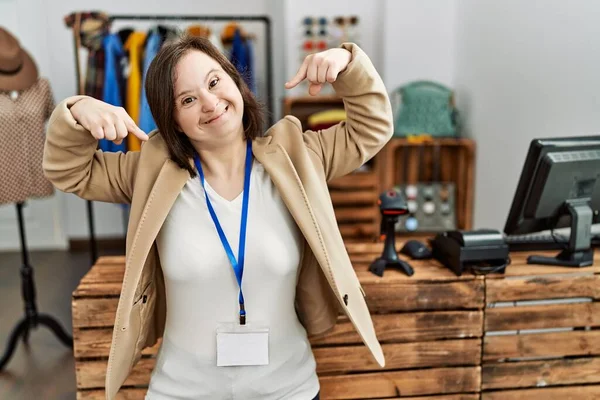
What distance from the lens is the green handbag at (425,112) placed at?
3609mm

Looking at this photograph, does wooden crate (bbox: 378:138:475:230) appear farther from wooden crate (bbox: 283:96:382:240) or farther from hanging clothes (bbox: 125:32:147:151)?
hanging clothes (bbox: 125:32:147:151)

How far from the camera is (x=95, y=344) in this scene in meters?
1.72

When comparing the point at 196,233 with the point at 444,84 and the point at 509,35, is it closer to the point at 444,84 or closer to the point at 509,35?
the point at 509,35

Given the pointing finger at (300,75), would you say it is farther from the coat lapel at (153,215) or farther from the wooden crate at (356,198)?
the wooden crate at (356,198)

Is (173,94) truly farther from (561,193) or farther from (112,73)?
(112,73)

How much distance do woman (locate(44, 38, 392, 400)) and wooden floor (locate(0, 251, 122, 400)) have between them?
4.90 feet

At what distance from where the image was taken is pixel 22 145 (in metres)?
2.79

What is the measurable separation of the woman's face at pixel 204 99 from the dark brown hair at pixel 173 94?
16 mm

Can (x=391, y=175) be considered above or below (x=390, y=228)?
below

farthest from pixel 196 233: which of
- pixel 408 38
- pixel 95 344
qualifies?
pixel 408 38

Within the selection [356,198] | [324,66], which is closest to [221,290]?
[324,66]

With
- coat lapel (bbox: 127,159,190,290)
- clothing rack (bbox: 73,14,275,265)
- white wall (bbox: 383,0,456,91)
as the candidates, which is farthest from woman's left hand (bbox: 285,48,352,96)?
white wall (bbox: 383,0,456,91)

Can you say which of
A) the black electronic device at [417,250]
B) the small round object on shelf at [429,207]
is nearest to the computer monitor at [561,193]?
the black electronic device at [417,250]

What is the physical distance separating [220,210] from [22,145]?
6.25 feet
